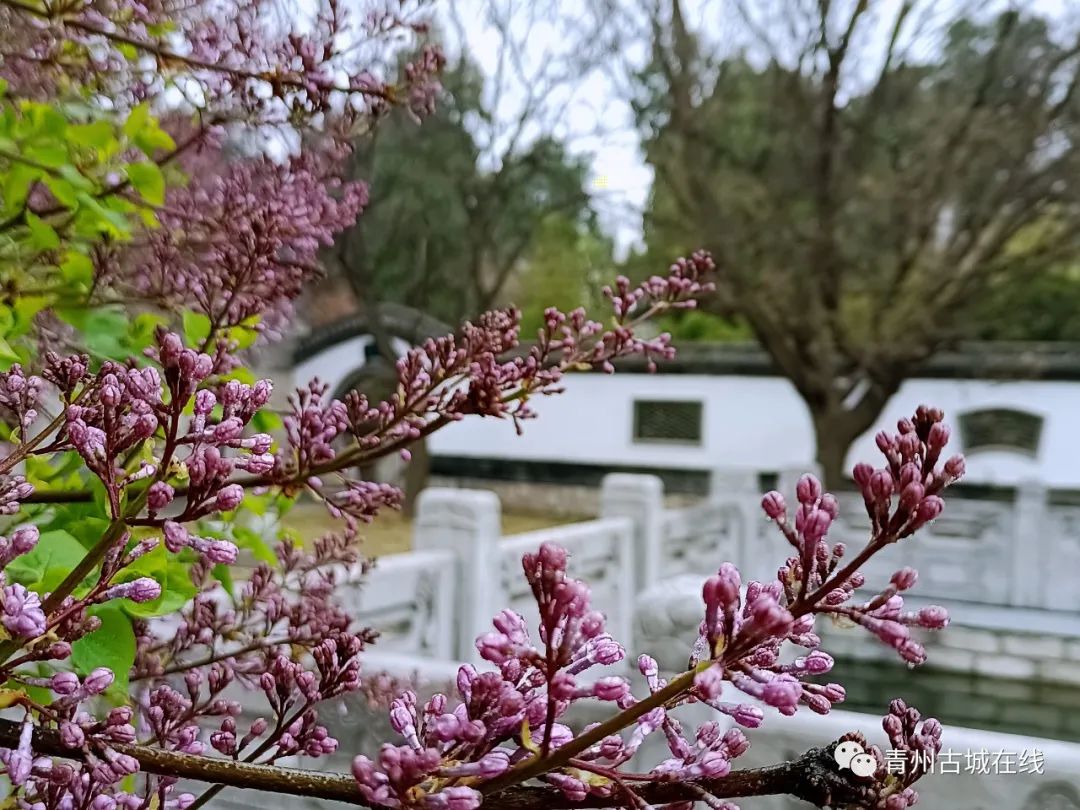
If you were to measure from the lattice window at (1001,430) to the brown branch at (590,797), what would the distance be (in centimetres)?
973

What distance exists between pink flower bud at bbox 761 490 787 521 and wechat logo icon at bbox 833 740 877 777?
0.11 metres

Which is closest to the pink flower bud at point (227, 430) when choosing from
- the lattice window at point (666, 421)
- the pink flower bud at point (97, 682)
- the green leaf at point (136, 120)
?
the pink flower bud at point (97, 682)

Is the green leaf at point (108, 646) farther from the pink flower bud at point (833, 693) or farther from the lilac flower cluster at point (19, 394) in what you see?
the pink flower bud at point (833, 693)

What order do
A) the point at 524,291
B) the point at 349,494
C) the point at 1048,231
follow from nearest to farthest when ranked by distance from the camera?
the point at 349,494 → the point at 1048,231 → the point at 524,291

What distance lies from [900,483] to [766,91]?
7540 millimetres

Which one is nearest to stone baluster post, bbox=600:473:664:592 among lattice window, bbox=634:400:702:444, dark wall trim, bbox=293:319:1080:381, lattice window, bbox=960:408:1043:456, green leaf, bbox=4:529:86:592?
dark wall trim, bbox=293:319:1080:381

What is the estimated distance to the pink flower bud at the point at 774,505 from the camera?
422 mm

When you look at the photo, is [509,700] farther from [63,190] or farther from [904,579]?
[63,190]

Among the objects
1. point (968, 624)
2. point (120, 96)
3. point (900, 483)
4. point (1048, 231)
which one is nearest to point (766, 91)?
point (1048, 231)

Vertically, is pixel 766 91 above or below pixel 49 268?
above

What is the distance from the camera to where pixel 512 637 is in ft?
1.25

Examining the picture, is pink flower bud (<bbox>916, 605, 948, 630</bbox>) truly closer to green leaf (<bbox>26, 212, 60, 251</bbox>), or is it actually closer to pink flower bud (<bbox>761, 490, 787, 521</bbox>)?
pink flower bud (<bbox>761, 490, 787, 521</bbox>)

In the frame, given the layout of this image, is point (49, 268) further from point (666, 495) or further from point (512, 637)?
point (666, 495)

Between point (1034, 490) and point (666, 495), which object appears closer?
point (1034, 490)
